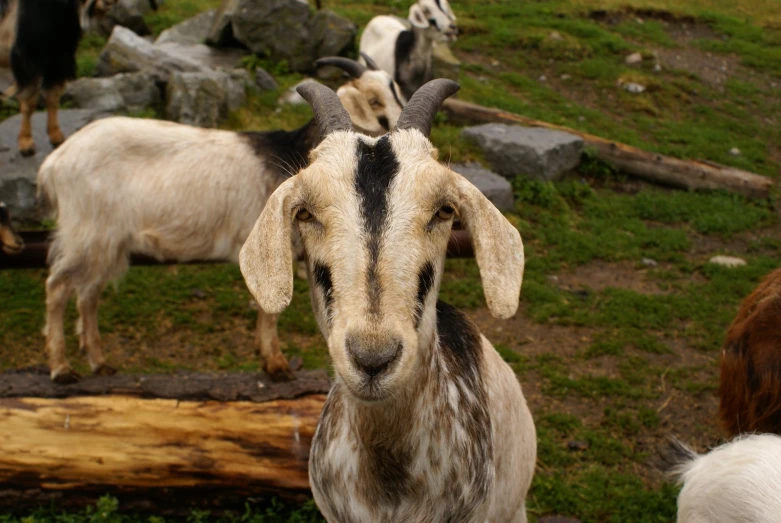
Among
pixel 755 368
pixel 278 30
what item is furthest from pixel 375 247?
pixel 278 30

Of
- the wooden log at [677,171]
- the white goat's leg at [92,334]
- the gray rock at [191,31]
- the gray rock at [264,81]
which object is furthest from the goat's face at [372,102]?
the gray rock at [191,31]

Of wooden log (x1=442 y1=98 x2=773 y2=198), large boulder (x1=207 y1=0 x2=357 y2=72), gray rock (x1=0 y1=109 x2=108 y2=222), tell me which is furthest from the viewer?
large boulder (x1=207 y1=0 x2=357 y2=72)

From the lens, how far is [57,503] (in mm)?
4008

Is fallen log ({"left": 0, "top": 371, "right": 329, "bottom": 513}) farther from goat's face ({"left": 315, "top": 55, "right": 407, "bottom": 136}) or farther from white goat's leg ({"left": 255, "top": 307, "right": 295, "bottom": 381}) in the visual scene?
goat's face ({"left": 315, "top": 55, "right": 407, "bottom": 136})

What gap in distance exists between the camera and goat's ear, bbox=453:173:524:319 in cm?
221

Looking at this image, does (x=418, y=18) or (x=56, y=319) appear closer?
(x=56, y=319)

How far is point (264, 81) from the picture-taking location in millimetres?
9977

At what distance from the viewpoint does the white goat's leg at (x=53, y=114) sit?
7227 mm

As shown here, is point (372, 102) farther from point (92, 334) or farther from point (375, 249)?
point (375, 249)

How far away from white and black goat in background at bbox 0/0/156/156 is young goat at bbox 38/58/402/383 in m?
2.59

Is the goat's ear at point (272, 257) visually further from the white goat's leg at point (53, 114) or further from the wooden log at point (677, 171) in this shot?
the wooden log at point (677, 171)

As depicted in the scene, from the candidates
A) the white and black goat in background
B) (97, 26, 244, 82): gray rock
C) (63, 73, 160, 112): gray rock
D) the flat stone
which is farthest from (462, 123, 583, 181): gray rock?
the white and black goat in background

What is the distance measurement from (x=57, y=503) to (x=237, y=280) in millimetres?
3076

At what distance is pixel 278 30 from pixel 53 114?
4.32 meters
